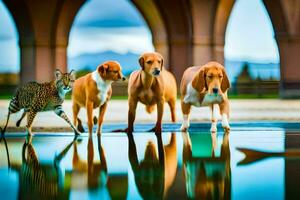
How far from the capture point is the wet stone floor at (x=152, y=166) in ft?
9.59

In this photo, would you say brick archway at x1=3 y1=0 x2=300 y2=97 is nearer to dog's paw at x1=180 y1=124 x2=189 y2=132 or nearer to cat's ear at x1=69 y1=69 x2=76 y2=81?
dog's paw at x1=180 y1=124 x2=189 y2=132

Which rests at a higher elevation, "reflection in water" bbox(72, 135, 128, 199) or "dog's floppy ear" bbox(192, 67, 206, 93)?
"dog's floppy ear" bbox(192, 67, 206, 93)

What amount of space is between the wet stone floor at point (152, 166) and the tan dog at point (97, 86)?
0.35 metres

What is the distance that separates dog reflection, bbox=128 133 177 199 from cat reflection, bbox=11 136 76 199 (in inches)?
16.7

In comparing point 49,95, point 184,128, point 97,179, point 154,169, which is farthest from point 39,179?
point 184,128

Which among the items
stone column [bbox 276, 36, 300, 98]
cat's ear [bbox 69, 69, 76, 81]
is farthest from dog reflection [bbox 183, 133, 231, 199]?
stone column [bbox 276, 36, 300, 98]

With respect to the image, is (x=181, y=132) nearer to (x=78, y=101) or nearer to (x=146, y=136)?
(x=146, y=136)

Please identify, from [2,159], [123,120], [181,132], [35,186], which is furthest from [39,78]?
[35,186]

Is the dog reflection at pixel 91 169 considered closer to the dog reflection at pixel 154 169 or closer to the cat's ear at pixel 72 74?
the dog reflection at pixel 154 169

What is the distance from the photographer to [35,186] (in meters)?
3.11

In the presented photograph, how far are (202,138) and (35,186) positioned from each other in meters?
2.77

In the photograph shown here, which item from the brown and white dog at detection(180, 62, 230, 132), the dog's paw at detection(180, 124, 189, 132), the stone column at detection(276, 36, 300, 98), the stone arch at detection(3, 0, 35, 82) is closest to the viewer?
the brown and white dog at detection(180, 62, 230, 132)

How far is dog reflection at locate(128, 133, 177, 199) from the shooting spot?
2963 mm

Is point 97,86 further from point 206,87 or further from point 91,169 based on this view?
point 91,169
